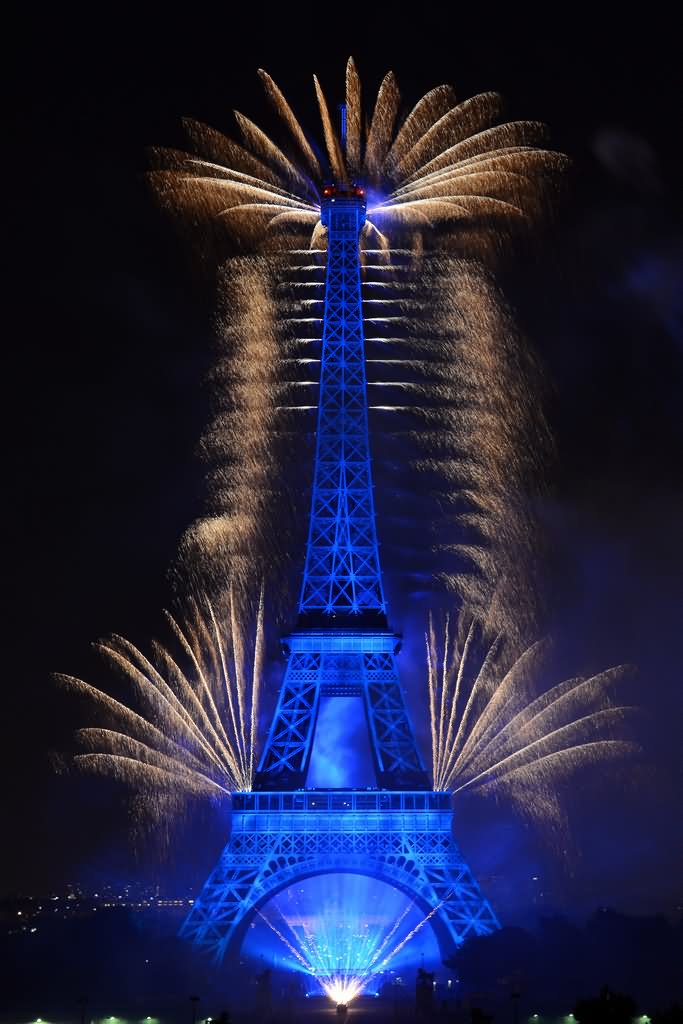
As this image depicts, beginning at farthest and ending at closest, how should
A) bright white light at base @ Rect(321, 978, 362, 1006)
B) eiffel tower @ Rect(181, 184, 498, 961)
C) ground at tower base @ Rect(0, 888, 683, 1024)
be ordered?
1. bright white light at base @ Rect(321, 978, 362, 1006)
2. eiffel tower @ Rect(181, 184, 498, 961)
3. ground at tower base @ Rect(0, 888, 683, 1024)

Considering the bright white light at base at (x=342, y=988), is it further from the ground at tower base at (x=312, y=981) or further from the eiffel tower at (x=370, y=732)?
the eiffel tower at (x=370, y=732)

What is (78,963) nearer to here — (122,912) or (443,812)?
(122,912)

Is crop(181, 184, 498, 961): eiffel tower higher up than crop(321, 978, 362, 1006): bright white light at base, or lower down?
higher up

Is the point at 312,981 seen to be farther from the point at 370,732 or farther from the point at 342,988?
the point at 370,732

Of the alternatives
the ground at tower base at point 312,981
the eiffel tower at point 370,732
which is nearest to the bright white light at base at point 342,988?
the ground at tower base at point 312,981

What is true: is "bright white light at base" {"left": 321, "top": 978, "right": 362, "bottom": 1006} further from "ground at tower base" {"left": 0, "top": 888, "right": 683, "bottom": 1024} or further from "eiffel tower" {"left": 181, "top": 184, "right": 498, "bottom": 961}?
"eiffel tower" {"left": 181, "top": 184, "right": 498, "bottom": 961}

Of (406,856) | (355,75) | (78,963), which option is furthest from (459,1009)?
(355,75)

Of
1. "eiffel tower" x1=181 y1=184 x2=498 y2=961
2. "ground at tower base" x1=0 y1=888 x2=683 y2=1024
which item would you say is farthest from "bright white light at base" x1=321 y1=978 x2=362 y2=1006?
"eiffel tower" x1=181 y1=184 x2=498 y2=961

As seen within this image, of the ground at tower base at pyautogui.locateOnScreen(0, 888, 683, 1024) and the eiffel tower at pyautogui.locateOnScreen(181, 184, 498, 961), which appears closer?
the ground at tower base at pyautogui.locateOnScreen(0, 888, 683, 1024)
